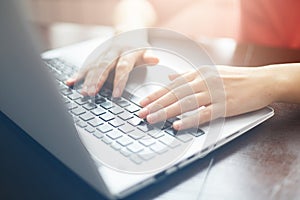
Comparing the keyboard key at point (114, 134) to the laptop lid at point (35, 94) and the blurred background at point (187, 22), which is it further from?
the blurred background at point (187, 22)

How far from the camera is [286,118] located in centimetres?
66

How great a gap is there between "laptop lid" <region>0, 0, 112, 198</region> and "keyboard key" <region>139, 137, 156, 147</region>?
11 centimetres

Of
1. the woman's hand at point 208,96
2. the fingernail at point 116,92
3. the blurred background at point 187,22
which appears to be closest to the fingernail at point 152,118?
the woman's hand at point 208,96

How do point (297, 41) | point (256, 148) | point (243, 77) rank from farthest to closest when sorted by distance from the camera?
1. point (297, 41)
2. point (243, 77)
3. point (256, 148)

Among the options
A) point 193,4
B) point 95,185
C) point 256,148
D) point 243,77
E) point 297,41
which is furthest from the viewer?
point 193,4

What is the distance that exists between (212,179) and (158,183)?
71mm

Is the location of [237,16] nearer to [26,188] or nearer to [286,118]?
[286,118]

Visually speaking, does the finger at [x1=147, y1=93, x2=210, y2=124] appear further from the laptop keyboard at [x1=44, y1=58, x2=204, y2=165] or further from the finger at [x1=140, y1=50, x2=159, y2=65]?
the finger at [x1=140, y1=50, x2=159, y2=65]

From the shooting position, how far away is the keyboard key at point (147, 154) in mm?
519

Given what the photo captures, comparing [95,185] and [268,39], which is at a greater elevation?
[95,185]

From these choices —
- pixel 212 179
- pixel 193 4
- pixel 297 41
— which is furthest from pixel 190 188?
pixel 193 4

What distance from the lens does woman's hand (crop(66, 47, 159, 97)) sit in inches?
27.7

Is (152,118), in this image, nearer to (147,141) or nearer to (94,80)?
(147,141)

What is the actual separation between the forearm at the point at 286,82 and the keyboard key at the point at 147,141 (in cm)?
25
